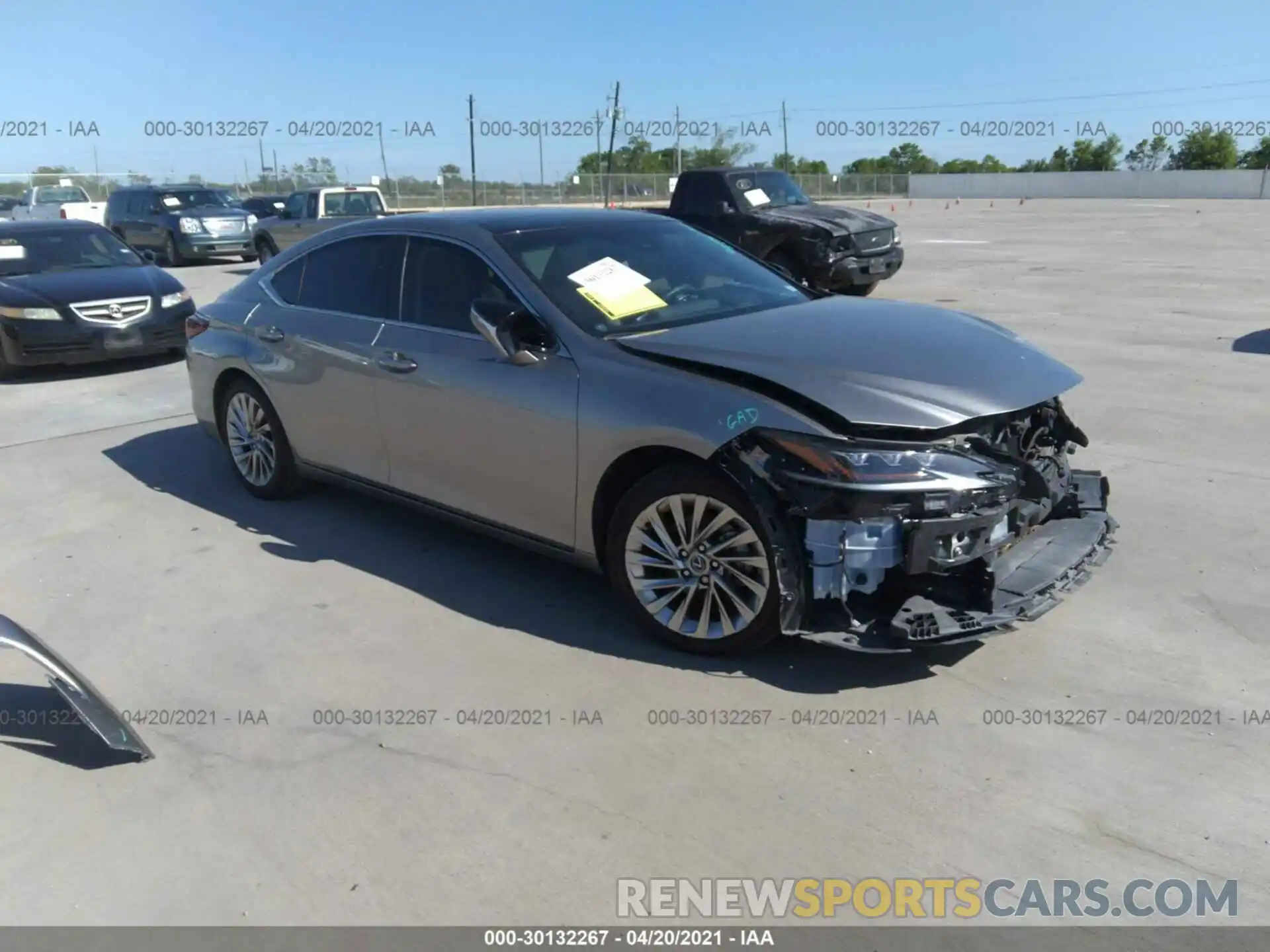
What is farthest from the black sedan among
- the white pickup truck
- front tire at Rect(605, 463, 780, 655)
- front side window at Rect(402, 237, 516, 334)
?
the white pickup truck

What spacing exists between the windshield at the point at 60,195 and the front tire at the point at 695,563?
107ft

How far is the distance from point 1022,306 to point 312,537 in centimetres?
1019

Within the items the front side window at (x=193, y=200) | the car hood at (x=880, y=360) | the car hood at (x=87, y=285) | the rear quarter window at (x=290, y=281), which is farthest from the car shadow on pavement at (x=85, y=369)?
the front side window at (x=193, y=200)

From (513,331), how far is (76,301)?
24.3 ft

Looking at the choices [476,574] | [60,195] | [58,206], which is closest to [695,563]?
[476,574]

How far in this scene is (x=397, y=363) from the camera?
4.97 meters

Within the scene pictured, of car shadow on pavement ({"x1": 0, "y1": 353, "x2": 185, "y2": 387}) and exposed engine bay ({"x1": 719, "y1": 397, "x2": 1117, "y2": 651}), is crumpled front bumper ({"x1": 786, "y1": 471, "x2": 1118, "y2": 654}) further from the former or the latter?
car shadow on pavement ({"x1": 0, "y1": 353, "x2": 185, "y2": 387})

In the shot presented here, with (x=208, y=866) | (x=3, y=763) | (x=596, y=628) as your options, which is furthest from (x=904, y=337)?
(x=3, y=763)

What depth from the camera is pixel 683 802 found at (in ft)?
10.7

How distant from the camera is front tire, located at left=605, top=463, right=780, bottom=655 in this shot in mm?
3803

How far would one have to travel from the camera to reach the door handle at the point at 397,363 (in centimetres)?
490

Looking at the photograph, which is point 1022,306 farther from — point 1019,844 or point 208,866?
point 208,866

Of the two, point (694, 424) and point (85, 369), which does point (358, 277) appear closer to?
point (694, 424)
